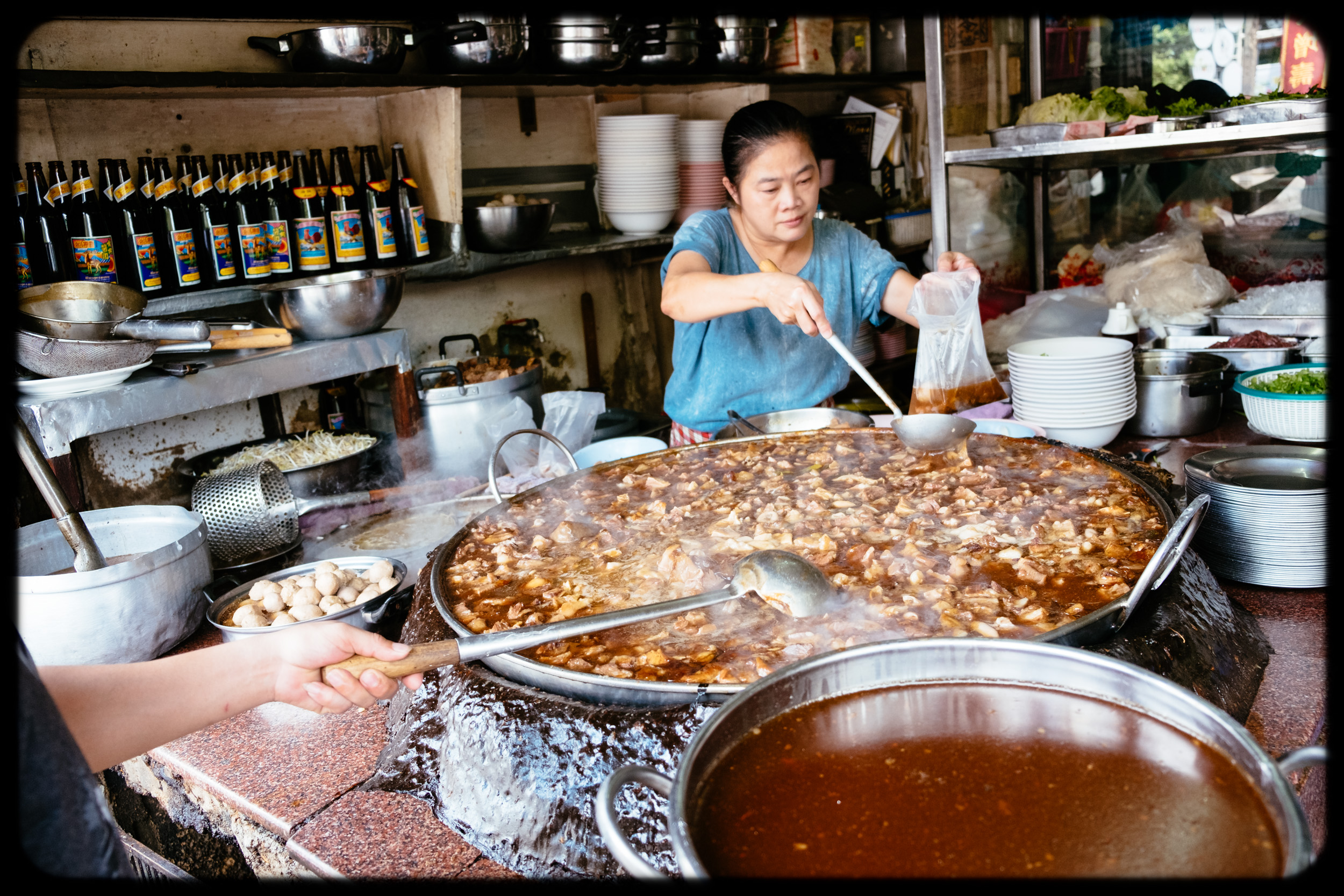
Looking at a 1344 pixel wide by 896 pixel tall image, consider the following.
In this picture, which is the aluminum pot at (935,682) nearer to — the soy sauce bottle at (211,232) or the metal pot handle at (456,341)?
the soy sauce bottle at (211,232)

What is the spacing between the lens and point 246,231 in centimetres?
357

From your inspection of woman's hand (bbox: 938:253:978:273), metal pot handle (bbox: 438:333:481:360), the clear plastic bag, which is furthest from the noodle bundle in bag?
metal pot handle (bbox: 438:333:481:360)

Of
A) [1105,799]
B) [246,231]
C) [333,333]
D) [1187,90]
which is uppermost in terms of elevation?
[1187,90]

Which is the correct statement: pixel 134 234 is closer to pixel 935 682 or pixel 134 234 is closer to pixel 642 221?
pixel 642 221

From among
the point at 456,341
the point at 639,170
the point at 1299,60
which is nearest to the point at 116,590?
the point at 456,341

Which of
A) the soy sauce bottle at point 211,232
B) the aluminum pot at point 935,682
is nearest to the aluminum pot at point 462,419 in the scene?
the soy sauce bottle at point 211,232

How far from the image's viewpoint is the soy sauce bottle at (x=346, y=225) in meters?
3.85

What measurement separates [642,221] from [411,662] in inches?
153

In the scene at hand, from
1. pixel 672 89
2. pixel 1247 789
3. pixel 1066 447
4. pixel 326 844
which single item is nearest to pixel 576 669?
pixel 326 844

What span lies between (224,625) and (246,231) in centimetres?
192

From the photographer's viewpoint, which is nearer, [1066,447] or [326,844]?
[326,844]

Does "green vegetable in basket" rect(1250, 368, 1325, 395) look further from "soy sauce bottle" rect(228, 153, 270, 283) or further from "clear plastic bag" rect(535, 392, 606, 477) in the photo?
"soy sauce bottle" rect(228, 153, 270, 283)

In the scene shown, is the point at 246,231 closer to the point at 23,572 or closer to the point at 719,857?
the point at 23,572

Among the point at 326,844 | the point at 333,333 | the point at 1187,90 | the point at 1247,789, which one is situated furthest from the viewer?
the point at 1187,90
